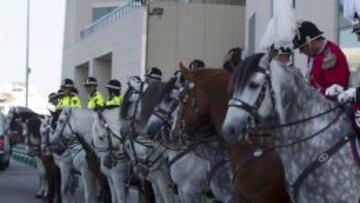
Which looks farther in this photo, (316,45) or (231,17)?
(231,17)

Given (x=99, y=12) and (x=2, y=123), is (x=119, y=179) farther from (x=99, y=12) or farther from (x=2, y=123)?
(x=99, y=12)

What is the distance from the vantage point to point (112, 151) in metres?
11.9

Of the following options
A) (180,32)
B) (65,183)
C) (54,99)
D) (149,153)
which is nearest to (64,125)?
(65,183)

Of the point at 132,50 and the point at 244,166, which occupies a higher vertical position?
the point at 132,50

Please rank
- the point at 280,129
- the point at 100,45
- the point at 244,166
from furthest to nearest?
1. the point at 100,45
2. the point at 244,166
3. the point at 280,129

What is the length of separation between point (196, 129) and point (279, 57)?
1413mm

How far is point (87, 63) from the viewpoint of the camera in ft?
165

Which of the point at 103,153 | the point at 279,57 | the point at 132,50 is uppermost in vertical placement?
the point at 132,50

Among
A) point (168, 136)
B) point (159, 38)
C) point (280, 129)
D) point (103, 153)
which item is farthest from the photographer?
point (159, 38)

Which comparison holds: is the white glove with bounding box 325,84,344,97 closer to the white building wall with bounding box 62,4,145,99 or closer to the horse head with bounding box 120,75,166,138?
the horse head with bounding box 120,75,166,138

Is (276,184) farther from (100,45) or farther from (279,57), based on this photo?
(100,45)

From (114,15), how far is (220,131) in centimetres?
3671

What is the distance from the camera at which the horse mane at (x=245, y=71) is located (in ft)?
20.3

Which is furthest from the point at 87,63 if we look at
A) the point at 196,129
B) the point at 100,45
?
the point at 196,129
